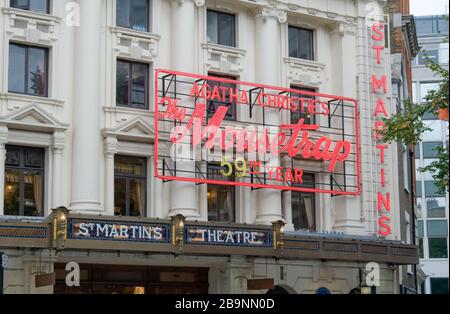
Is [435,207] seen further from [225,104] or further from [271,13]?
[225,104]

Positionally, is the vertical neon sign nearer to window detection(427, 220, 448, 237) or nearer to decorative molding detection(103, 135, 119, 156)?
decorative molding detection(103, 135, 119, 156)

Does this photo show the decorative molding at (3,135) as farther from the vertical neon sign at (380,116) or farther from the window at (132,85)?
the vertical neon sign at (380,116)

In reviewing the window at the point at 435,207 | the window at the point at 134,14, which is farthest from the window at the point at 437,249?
the window at the point at 134,14

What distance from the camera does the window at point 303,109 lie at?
3450 centimetres

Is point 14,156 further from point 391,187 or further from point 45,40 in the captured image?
point 391,187

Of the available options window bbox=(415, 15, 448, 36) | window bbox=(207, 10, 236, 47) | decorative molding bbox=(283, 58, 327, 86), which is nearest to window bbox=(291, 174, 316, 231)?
decorative molding bbox=(283, 58, 327, 86)

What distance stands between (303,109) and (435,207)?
48.8 m

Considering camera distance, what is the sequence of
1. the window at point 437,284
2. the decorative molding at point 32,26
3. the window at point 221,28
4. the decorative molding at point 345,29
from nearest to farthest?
the decorative molding at point 32,26 < the window at point 221,28 < the decorative molding at point 345,29 < the window at point 437,284

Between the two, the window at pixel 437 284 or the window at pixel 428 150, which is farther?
the window at pixel 428 150

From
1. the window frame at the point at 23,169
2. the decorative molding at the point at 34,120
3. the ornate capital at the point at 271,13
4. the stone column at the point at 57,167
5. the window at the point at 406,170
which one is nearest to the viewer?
the decorative molding at the point at 34,120

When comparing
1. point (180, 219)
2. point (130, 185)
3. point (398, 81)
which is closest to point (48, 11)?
Answer: point (130, 185)

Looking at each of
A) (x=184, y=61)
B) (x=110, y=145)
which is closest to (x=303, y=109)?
(x=184, y=61)

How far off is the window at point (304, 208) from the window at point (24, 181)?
10.5 m

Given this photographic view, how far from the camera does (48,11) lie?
1206 inches
